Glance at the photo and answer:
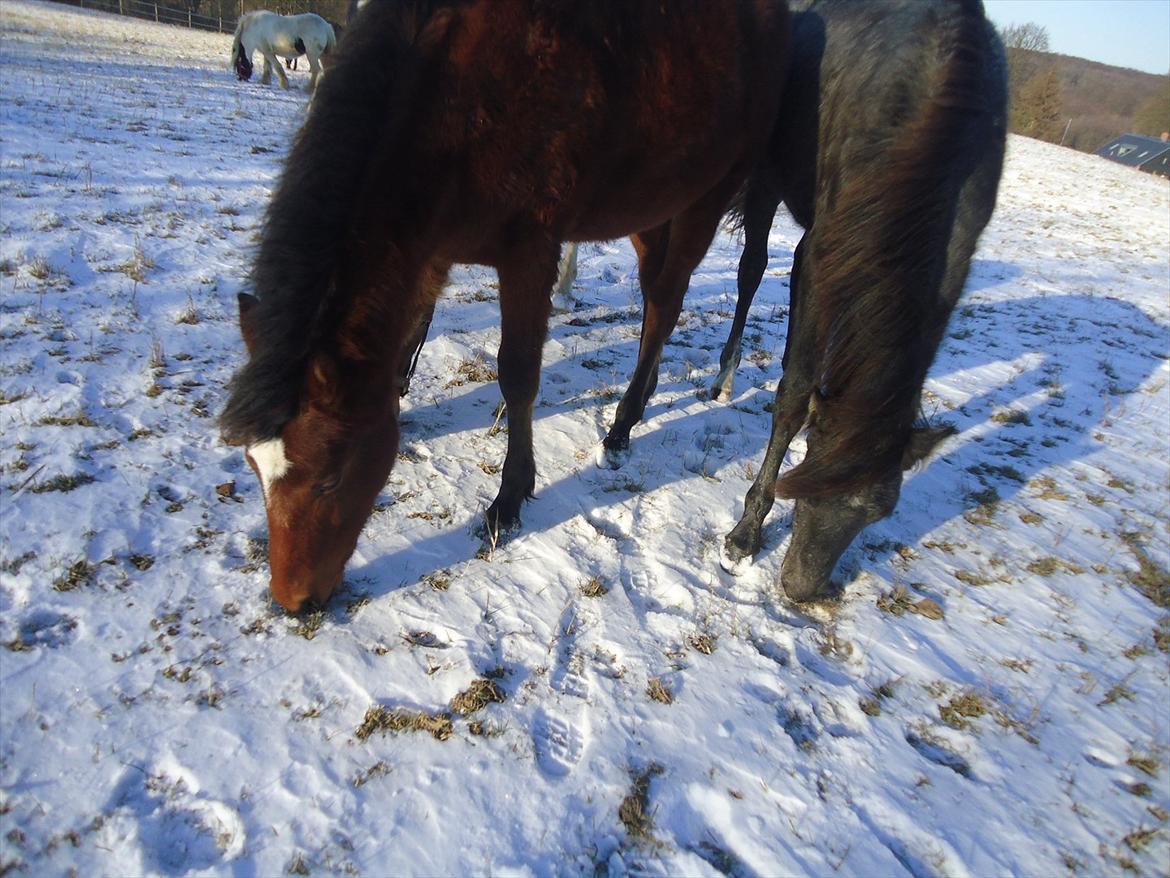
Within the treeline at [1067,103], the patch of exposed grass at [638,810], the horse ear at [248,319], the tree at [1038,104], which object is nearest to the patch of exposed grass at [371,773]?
the patch of exposed grass at [638,810]

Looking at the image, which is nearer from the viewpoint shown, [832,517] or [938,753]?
[938,753]

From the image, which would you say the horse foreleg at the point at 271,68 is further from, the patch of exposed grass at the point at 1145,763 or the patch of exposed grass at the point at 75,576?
the patch of exposed grass at the point at 1145,763

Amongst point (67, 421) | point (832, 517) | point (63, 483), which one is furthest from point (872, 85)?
point (67, 421)

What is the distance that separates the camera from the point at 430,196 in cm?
220

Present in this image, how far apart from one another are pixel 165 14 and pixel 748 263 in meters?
40.7

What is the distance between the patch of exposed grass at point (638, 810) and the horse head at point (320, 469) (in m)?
1.25

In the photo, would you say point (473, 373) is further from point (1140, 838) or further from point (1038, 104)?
point (1038, 104)

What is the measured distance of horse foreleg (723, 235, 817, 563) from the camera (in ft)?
9.20

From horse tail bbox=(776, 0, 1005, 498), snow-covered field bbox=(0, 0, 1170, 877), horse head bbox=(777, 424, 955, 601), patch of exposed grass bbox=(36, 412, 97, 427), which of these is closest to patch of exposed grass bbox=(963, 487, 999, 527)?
snow-covered field bbox=(0, 0, 1170, 877)

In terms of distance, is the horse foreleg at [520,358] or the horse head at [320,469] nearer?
the horse head at [320,469]

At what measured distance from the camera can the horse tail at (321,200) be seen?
1821mm

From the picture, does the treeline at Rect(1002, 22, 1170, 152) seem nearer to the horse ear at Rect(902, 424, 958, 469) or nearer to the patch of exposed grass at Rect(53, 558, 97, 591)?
the horse ear at Rect(902, 424, 958, 469)

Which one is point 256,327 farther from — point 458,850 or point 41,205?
A: point 41,205

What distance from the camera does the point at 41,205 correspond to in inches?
199
